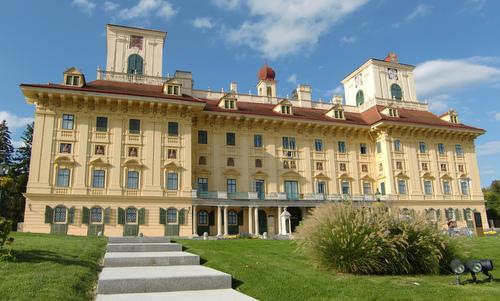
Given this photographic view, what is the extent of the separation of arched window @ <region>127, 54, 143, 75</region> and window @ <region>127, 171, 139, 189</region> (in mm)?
11879

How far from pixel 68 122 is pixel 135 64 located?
34.1ft

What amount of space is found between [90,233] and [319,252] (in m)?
24.0

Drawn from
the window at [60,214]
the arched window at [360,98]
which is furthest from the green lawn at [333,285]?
the arched window at [360,98]

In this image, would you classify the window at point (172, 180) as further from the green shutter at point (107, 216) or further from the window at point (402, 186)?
the window at point (402, 186)

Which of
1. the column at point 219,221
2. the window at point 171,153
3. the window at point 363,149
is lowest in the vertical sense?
the column at point 219,221

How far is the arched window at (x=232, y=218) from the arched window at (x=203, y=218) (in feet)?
6.85

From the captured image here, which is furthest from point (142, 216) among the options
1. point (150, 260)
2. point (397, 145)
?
point (397, 145)

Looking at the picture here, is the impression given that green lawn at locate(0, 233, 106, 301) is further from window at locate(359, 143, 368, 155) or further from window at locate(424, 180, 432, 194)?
window at locate(424, 180, 432, 194)

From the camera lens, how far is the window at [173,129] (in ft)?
111

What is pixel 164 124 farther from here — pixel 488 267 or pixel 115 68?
pixel 488 267

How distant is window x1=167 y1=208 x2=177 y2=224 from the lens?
3178 centimetres

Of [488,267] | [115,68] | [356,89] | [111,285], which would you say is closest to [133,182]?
[115,68]

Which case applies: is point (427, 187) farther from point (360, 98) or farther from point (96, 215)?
point (96, 215)

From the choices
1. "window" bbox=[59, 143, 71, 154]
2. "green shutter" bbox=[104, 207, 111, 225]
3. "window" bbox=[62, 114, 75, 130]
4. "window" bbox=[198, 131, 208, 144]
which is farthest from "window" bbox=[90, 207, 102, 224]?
"window" bbox=[198, 131, 208, 144]
